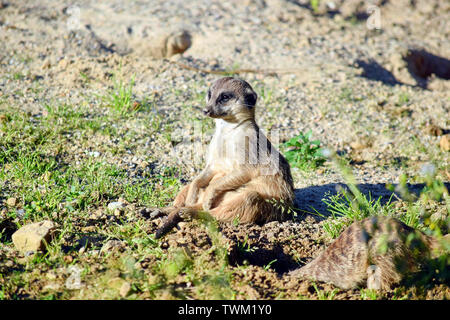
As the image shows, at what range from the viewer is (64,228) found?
3564mm

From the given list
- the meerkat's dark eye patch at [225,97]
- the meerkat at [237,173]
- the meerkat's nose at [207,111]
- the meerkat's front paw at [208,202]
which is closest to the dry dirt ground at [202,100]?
the meerkat at [237,173]

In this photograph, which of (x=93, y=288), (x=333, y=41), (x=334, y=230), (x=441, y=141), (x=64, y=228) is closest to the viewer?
(x=93, y=288)

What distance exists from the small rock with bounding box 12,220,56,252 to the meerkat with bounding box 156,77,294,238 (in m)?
0.95

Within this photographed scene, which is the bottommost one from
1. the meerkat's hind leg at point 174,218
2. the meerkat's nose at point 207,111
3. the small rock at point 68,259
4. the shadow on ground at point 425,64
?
the shadow on ground at point 425,64

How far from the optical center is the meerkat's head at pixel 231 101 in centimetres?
421

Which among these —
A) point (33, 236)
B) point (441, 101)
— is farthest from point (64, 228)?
point (441, 101)

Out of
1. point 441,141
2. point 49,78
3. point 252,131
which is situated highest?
point 252,131

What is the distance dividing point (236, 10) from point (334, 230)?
5.66 m

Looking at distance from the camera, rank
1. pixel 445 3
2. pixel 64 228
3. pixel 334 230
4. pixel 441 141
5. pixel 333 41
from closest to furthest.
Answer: pixel 64 228, pixel 334 230, pixel 441 141, pixel 333 41, pixel 445 3

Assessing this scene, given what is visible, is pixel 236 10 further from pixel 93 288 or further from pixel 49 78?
pixel 93 288

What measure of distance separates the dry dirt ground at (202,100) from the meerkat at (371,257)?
0.09 metres

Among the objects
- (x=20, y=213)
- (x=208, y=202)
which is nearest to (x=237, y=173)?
(x=208, y=202)

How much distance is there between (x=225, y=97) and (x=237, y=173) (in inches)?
27.7

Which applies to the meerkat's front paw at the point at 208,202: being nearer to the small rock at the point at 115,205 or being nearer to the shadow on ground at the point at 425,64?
the small rock at the point at 115,205
